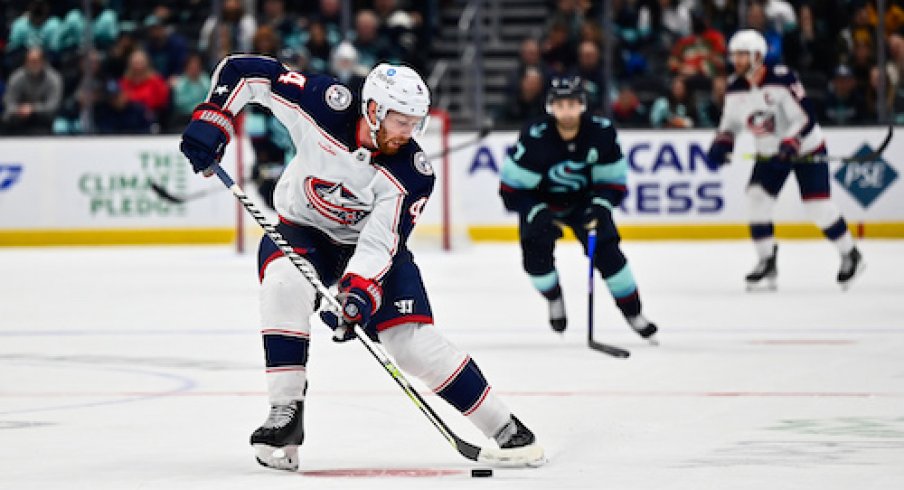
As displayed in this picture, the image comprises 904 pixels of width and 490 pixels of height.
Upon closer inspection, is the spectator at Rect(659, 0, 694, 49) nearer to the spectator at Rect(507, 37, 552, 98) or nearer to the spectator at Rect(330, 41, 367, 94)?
the spectator at Rect(507, 37, 552, 98)

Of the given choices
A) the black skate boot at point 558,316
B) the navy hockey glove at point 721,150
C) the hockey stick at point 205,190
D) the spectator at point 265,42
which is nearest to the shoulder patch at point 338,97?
the black skate boot at point 558,316

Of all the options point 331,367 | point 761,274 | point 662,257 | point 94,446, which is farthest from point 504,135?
point 94,446

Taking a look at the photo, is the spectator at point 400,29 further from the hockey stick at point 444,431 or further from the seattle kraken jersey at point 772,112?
the hockey stick at point 444,431

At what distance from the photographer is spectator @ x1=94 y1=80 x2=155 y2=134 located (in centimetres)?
1422

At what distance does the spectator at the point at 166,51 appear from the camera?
48.8ft

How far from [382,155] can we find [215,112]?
1.51ft

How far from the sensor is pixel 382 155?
4.74 metres

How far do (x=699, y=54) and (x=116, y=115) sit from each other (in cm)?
447

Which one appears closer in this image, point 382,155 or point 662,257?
point 382,155

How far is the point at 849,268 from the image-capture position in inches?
413

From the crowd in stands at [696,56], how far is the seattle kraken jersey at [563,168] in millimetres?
6061

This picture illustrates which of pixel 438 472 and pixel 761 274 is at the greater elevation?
pixel 438 472

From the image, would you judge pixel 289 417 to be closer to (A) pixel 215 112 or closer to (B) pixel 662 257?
(A) pixel 215 112

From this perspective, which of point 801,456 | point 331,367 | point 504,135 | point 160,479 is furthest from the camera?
point 504,135
